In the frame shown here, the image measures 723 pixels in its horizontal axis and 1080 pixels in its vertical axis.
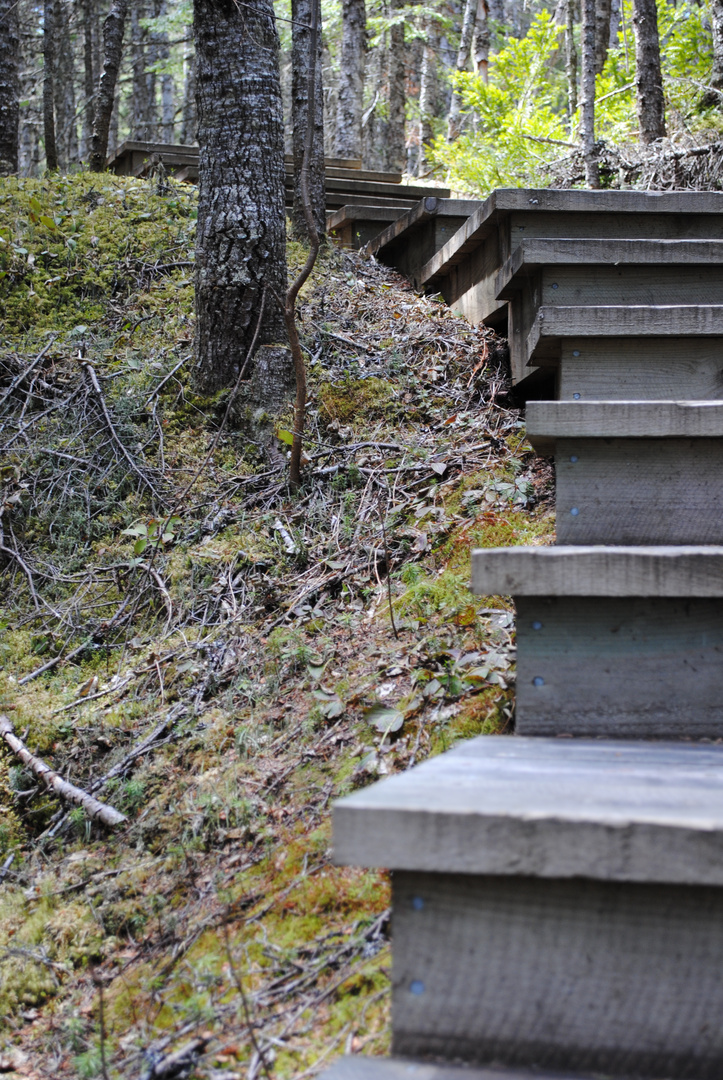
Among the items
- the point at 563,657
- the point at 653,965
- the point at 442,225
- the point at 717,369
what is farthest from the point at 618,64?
the point at 653,965

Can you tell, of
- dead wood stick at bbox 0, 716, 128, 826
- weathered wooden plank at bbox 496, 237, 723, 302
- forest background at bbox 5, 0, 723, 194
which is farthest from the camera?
forest background at bbox 5, 0, 723, 194

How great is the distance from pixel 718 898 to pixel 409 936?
422 mm

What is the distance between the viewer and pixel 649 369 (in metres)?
2.61

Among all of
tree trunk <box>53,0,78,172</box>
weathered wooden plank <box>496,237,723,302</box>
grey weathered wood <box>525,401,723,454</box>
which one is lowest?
grey weathered wood <box>525,401,723,454</box>

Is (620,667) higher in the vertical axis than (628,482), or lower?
lower

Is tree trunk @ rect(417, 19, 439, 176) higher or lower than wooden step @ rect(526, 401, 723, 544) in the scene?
higher

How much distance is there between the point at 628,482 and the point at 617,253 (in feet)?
4.34

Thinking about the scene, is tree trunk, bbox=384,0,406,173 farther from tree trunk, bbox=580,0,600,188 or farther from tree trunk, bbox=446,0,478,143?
tree trunk, bbox=580,0,600,188

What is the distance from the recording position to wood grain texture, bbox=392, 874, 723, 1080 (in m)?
1.10

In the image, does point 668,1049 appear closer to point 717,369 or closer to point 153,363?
point 717,369

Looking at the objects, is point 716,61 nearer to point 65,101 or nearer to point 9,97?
point 9,97

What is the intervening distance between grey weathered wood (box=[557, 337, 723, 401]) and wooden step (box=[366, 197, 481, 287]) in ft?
8.67

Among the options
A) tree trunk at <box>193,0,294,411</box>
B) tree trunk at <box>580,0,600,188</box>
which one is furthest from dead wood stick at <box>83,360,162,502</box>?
tree trunk at <box>580,0,600,188</box>

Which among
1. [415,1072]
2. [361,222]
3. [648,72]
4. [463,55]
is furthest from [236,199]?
[463,55]
